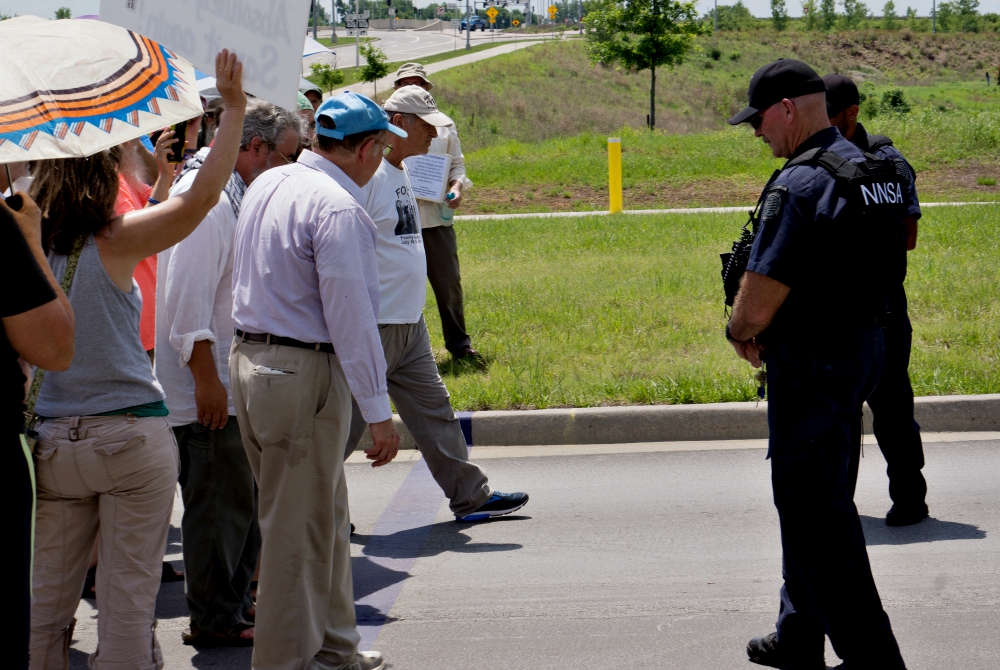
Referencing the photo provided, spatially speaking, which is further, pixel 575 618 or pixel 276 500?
pixel 575 618

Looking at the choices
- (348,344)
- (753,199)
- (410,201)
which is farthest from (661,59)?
(348,344)

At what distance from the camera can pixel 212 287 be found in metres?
3.71

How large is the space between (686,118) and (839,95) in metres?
42.0

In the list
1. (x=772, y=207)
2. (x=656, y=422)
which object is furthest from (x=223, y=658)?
(x=656, y=422)

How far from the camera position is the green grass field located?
6.77m

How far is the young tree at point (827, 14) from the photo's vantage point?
278ft

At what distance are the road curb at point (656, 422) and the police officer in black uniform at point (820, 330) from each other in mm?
2957

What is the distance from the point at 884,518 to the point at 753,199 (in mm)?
13310

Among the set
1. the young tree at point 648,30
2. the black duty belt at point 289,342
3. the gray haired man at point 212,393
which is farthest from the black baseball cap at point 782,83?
the young tree at point 648,30

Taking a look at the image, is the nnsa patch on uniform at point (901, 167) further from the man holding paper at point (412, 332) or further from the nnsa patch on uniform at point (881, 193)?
the man holding paper at point (412, 332)

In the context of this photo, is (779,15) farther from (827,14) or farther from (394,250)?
(394,250)

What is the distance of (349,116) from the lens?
11.5 ft

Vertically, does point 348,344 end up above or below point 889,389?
above

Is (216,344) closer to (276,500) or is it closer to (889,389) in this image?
(276,500)
